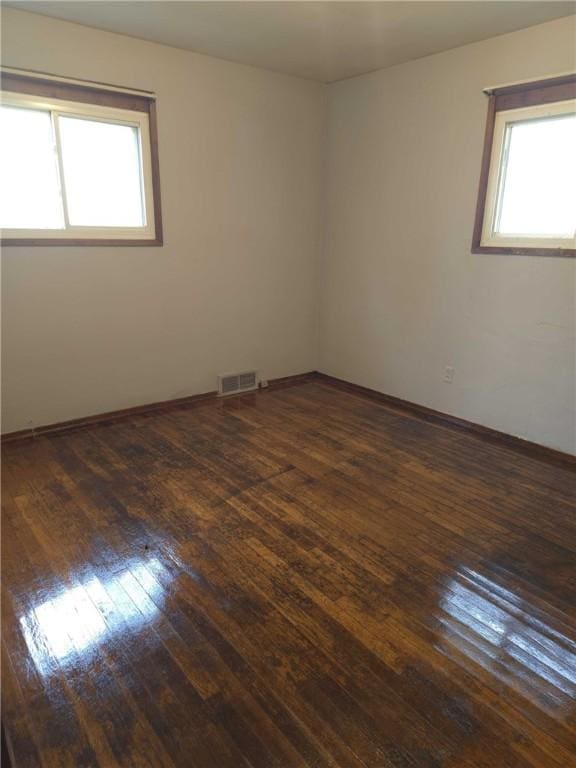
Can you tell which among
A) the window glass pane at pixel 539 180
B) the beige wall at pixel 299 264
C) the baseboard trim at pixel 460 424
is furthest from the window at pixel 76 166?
the window glass pane at pixel 539 180

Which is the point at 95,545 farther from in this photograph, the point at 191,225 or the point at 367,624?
the point at 191,225

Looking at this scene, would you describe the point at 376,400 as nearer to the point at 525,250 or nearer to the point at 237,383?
the point at 237,383

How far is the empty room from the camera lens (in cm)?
152

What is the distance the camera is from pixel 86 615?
5.89ft

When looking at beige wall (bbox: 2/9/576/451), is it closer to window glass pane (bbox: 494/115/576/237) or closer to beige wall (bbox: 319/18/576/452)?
beige wall (bbox: 319/18/576/452)

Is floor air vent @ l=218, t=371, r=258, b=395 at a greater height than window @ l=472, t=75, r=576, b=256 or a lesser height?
lesser

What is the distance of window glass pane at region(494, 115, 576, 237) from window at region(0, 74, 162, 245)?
2.44 metres

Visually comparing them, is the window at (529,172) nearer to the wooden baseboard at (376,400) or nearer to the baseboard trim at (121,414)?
the wooden baseboard at (376,400)

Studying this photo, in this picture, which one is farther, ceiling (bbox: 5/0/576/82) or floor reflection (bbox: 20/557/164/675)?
ceiling (bbox: 5/0/576/82)

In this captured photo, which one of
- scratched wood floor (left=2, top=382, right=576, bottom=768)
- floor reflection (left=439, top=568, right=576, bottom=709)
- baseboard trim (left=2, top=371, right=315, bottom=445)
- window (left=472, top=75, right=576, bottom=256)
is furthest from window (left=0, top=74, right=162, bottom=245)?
floor reflection (left=439, top=568, right=576, bottom=709)

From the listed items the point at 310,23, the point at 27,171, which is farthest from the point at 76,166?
the point at 310,23

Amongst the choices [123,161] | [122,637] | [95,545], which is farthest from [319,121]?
[122,637]

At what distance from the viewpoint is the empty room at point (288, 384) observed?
1516 mm

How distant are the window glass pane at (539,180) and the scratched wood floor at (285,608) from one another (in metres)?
1.54
